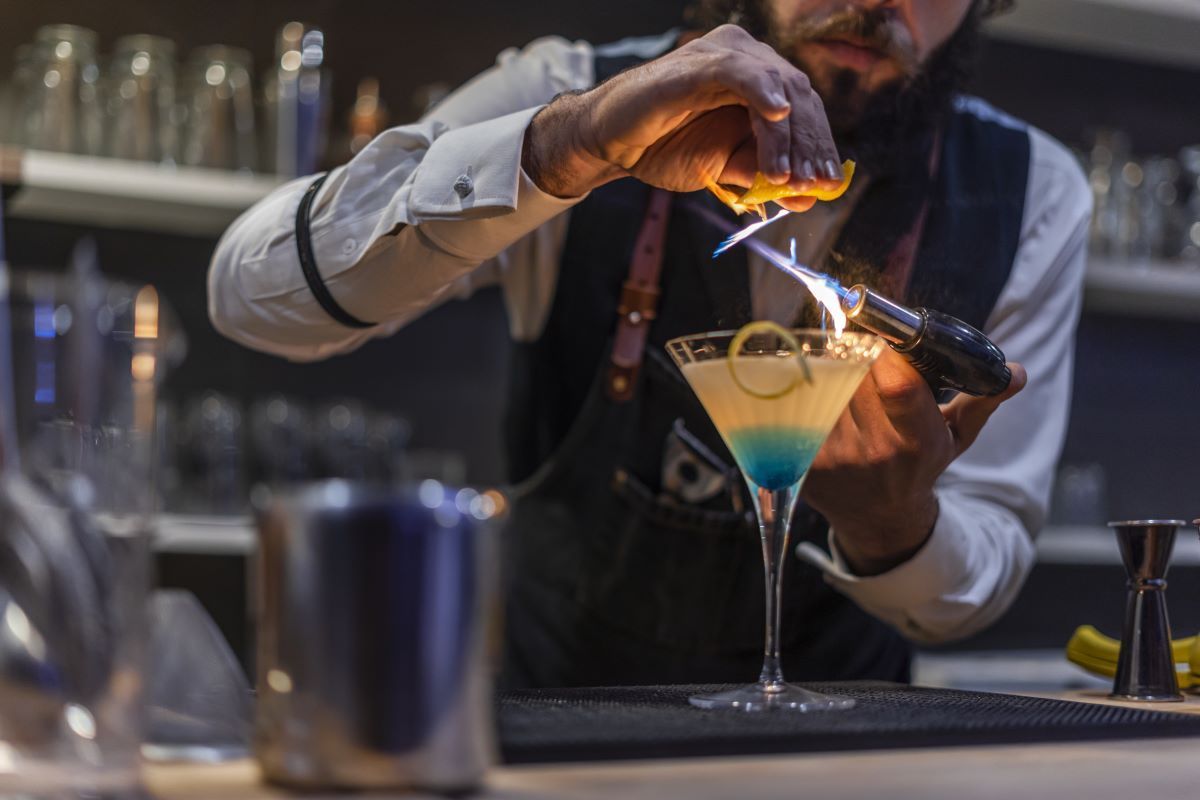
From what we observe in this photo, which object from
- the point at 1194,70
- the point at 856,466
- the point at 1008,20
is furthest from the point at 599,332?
the point at 1194,70

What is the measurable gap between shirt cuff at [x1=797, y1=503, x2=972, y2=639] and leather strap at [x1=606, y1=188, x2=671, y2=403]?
34 cm

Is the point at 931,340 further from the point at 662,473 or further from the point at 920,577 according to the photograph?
the point at 662,473

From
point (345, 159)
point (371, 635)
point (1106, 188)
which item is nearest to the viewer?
point (371, 635)

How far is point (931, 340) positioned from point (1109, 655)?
1.40ft

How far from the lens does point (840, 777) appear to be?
2.34 feet

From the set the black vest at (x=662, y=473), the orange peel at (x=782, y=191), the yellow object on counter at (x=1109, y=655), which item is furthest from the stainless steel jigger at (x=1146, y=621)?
the black vest at (x=662, y=473)

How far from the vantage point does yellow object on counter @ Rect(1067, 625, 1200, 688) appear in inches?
49.0

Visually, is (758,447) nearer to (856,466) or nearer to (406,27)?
(856,466)

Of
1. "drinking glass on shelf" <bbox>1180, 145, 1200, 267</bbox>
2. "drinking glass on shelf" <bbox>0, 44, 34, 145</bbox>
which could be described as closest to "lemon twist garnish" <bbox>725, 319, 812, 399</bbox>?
"drinking glass on shelf" <bbox>0, 44, 34, 145</bbox>

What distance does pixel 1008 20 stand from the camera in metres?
2.94

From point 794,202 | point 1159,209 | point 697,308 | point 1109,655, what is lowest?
point 1109,655

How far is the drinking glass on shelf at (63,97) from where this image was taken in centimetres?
232

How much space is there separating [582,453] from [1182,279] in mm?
1816

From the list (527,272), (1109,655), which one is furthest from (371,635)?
(527,272)
